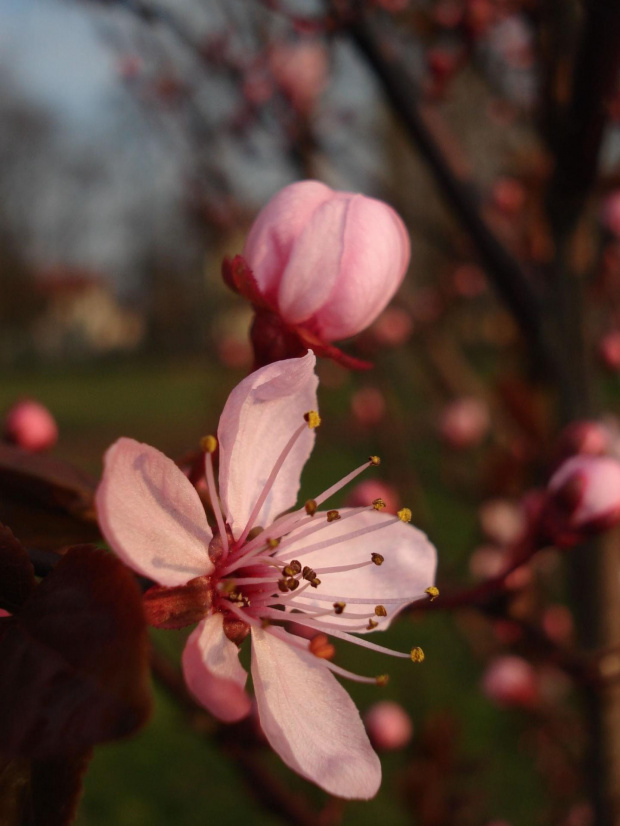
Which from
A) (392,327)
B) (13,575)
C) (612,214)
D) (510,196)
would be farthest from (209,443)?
(392,327)

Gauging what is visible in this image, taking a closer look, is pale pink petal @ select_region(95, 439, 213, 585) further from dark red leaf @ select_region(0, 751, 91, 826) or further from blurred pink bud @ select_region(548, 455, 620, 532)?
blurred pink bud @ select_region(548, 455, 620, 532)

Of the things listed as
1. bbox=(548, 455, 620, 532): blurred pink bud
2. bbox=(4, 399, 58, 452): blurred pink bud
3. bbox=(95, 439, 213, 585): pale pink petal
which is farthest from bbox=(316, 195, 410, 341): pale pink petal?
bbox=(4, 399, 58, 452): blurred pink bud

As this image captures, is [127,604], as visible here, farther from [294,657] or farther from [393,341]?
[393,341]

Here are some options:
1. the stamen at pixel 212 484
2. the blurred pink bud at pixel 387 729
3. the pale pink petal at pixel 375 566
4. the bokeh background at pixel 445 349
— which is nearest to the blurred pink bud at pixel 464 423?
the bokeh background at pixel 445 349

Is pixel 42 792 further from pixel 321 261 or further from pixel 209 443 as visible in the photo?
pixel 321 261

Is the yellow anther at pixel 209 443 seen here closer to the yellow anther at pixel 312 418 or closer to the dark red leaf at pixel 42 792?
the yellow anther at pixel 312 418
